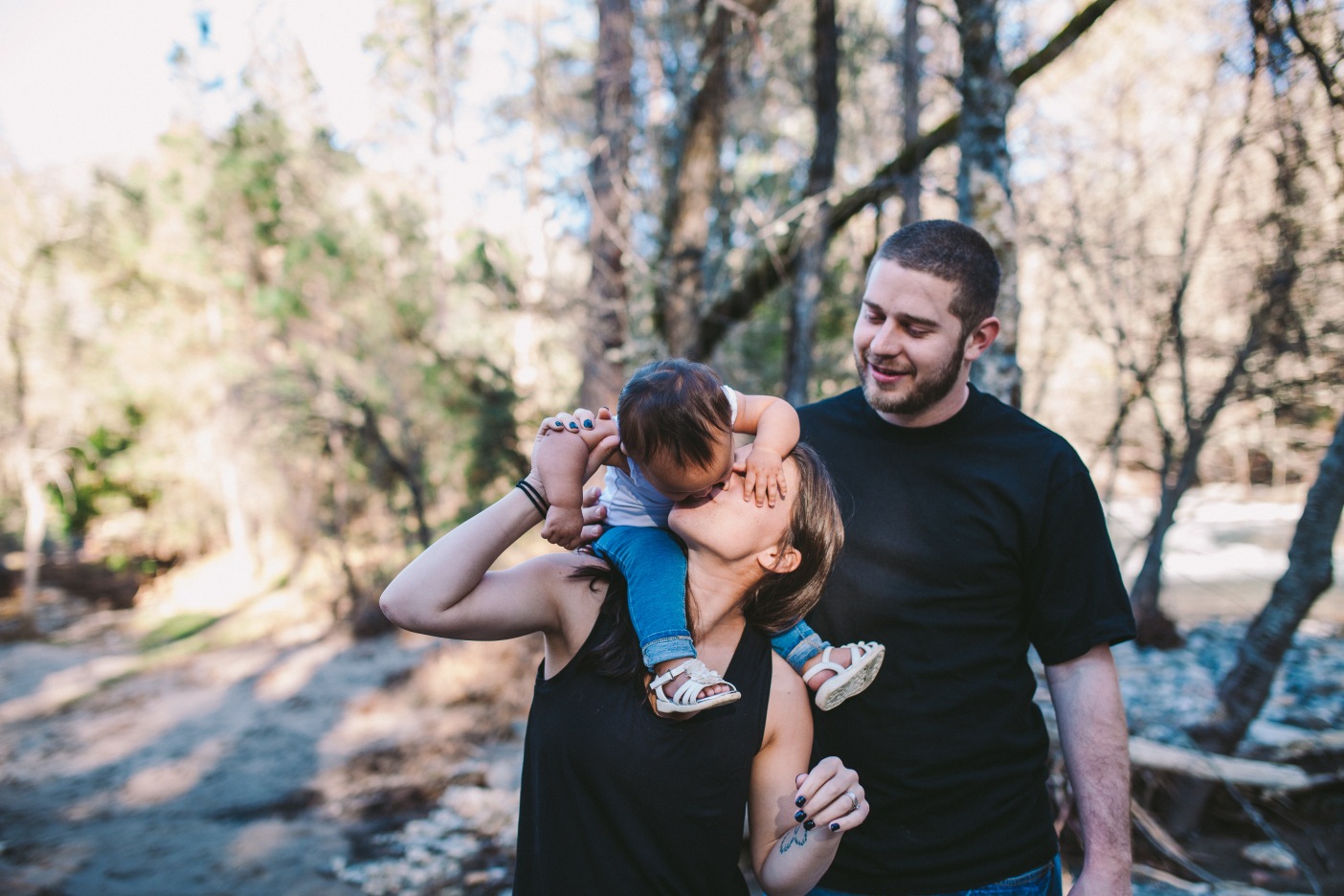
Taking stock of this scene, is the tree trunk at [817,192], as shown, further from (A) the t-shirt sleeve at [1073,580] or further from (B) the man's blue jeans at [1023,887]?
(B) the man's blue jeans at [1023,887]

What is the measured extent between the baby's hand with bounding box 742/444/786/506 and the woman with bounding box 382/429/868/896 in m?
→ 0.02

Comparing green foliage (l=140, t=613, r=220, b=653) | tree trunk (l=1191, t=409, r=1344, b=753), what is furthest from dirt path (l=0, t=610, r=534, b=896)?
tree trunk (l=1191, t=409, r=1344, b=753)

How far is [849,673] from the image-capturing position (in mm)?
1504

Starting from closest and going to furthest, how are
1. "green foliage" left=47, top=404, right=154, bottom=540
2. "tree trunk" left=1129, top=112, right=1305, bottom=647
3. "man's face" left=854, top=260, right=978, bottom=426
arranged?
"man's face" left=854, top=260, right=978, bottom=426 → "tree trunk" left=1129, top=112, right=1305, bottom=647 → "green foliage" left=47, top=404, right=154, bottom=540

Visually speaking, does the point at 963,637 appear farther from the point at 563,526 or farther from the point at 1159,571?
the point at 1159,571

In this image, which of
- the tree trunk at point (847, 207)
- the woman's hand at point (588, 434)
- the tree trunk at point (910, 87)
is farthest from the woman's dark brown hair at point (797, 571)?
the tree trunk at point (910, 87)

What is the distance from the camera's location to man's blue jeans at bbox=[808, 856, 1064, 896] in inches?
63.4

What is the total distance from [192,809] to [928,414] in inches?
333

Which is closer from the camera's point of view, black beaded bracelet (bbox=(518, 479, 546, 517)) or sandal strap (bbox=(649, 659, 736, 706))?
sandal strap (bbox=(649, 659, 736, 706))

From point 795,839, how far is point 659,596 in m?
0.53

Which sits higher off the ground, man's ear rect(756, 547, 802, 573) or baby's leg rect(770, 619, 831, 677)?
man's ear rect(756, 547, 802, 573)

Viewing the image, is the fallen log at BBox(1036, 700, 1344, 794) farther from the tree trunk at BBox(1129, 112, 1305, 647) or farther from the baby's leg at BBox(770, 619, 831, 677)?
the baby's leg at BBox(770, 619, 831, 677)

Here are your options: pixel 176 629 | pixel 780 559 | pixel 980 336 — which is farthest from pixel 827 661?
pixel 176 629

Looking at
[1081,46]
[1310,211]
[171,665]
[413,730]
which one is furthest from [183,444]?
[1310,211]
